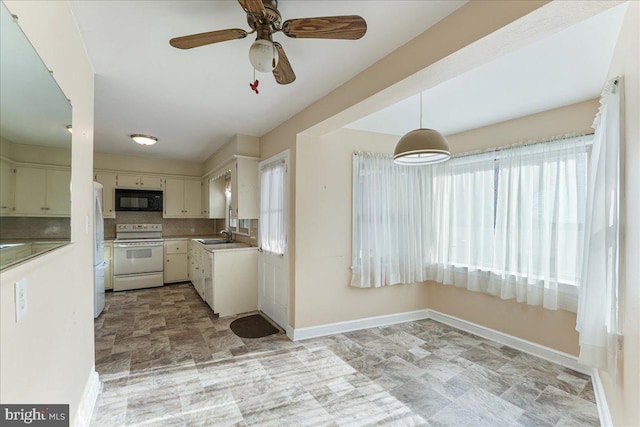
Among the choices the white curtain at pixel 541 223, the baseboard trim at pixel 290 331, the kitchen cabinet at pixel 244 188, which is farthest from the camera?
the kitchen cabinet at pixel 244 188

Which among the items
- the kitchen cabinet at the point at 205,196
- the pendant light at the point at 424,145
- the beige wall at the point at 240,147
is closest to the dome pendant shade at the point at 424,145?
the pendant light at the point at 424,145

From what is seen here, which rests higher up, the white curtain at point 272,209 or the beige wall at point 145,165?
the beige wall at point 145,165

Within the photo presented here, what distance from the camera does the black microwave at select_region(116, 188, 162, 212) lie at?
5.66 metres

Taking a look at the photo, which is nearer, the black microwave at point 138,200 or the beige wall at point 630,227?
the beige wall at point 630,227

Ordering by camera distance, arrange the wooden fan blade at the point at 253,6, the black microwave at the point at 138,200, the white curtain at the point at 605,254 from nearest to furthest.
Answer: the wooden fan blade at the point at 253,6 < the white curtain at the point at 605,254 < the black microwave at the point at 138,200

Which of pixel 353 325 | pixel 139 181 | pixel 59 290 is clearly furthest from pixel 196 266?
pixel 59 290

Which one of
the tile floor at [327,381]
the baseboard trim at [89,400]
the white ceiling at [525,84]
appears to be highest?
the white ceiling at [525,84]

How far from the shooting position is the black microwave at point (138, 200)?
5656 mm

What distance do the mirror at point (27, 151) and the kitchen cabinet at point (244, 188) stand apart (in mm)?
2797

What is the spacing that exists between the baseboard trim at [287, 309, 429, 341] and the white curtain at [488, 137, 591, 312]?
116 cm

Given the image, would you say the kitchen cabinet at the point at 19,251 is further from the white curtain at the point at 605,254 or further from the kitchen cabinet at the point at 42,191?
the white curtain at the point at 605,254

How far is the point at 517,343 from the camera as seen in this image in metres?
3.30

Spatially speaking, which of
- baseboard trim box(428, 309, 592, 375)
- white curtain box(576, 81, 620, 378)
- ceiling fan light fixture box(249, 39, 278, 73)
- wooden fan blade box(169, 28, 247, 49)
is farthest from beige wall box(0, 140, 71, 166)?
baseboard trim box(428, 309, 592, 375)

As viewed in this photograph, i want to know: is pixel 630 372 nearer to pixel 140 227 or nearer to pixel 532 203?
pixel 532 203
